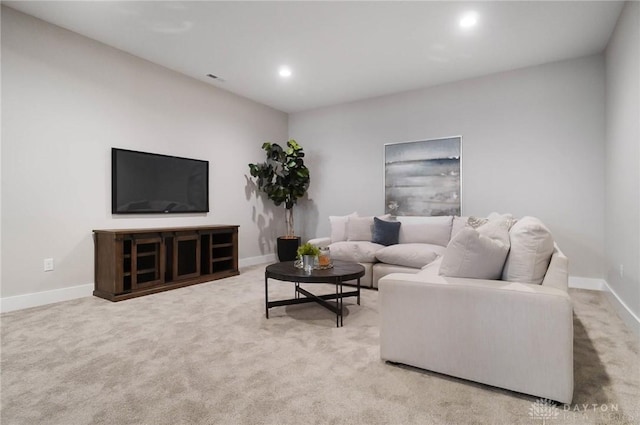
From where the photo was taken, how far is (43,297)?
3227 mm

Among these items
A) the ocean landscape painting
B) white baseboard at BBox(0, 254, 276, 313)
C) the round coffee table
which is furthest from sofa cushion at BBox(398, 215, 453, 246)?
white baseboard at BBox(0, 254, 276, 313)

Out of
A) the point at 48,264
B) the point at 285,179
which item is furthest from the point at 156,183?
the point at 285,179

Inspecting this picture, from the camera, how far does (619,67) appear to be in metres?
3.12

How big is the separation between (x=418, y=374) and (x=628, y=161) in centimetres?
260

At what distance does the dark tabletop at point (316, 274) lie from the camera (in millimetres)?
2582

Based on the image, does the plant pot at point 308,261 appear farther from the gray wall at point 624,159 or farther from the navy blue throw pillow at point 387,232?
the gray wall at point 624,159

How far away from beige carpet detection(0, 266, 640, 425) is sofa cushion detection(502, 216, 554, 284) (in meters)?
0.58

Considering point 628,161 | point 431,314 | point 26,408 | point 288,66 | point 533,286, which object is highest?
point 288,66

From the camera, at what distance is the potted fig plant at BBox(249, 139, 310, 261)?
5.42 metres

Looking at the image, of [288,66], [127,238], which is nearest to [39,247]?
[127,238]

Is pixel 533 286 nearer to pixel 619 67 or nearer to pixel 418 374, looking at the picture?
pixel 418 374

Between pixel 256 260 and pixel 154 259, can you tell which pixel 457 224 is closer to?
pixel 256 260

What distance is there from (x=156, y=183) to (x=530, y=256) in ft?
13.1

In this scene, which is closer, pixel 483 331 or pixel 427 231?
pixel 483 331
